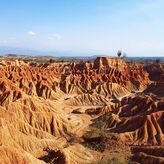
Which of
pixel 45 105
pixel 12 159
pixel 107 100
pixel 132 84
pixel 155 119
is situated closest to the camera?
pixel 12 159

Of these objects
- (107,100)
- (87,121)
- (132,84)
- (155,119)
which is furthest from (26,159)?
(132,84)

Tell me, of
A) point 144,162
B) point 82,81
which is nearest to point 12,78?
A: point 82,81

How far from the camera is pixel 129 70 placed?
127 meters

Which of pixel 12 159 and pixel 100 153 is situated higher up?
pixel 12 159

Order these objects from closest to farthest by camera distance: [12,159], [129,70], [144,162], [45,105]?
[12,159]
[144,162]
[45,105]
[129,70]

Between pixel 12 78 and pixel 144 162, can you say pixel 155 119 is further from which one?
pixel 12 78

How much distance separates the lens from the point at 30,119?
5462 cm

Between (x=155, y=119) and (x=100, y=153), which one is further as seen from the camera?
(x=155, y=119)

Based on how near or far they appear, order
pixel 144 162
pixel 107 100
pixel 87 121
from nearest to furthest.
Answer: pixel 144 162, pixel 87 121, pixel 107 100

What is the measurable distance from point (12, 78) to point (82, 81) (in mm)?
22497

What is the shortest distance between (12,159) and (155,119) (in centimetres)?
2772

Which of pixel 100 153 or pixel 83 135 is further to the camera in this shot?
pixel 83 135

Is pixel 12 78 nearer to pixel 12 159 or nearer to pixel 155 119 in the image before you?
pixel 155 119

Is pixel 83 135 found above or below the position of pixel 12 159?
below
